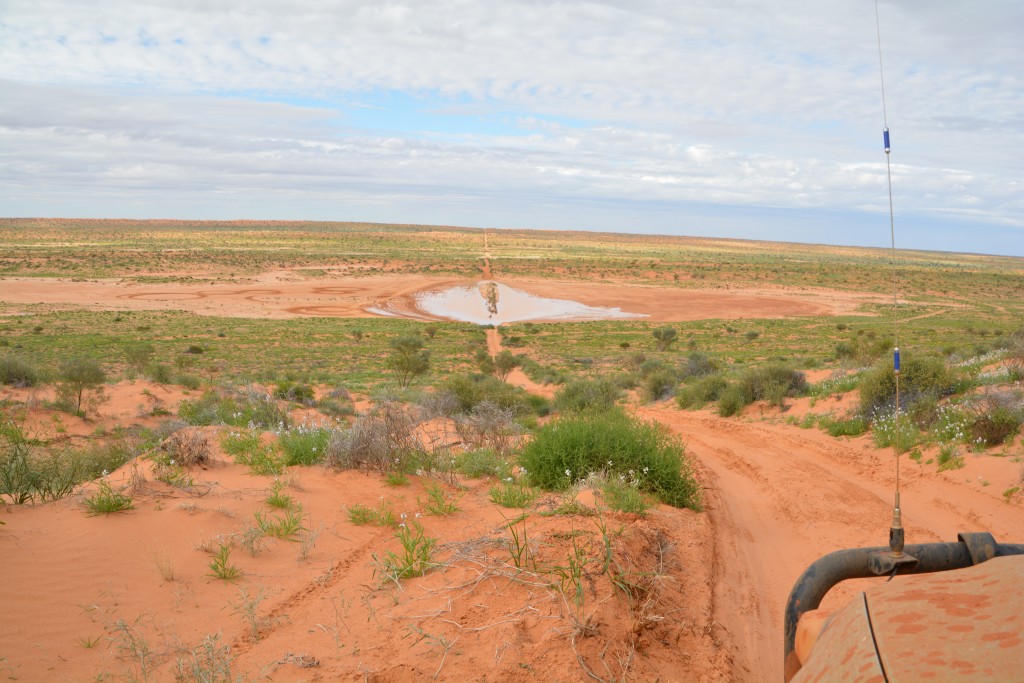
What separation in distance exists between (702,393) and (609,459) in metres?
10.5

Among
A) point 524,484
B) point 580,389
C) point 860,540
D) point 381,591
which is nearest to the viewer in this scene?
point 381,591

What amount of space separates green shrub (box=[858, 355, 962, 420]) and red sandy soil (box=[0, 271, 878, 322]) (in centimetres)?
3968

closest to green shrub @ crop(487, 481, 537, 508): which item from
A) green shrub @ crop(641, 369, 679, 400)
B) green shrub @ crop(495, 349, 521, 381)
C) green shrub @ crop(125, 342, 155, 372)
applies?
green shrub @ crop(641, 369, 679, 400)

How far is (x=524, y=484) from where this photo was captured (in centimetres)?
803

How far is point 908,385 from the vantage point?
1252 cm

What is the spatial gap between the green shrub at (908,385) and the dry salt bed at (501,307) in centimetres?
3695

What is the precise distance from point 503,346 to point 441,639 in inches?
1324

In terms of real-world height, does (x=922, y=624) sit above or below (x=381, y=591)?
above

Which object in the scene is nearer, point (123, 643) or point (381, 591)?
point (123, 643)

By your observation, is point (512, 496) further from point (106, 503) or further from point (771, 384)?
point (771, 384)

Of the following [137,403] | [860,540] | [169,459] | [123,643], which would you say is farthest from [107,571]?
[137,403]

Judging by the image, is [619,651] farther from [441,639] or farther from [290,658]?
[290,658]

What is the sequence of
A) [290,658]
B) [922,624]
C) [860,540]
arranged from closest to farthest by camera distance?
[922,624], [290,658], [860,540]

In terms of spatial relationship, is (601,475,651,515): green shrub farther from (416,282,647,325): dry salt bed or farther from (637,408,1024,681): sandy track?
(416,282,647,325): dry salt bed
